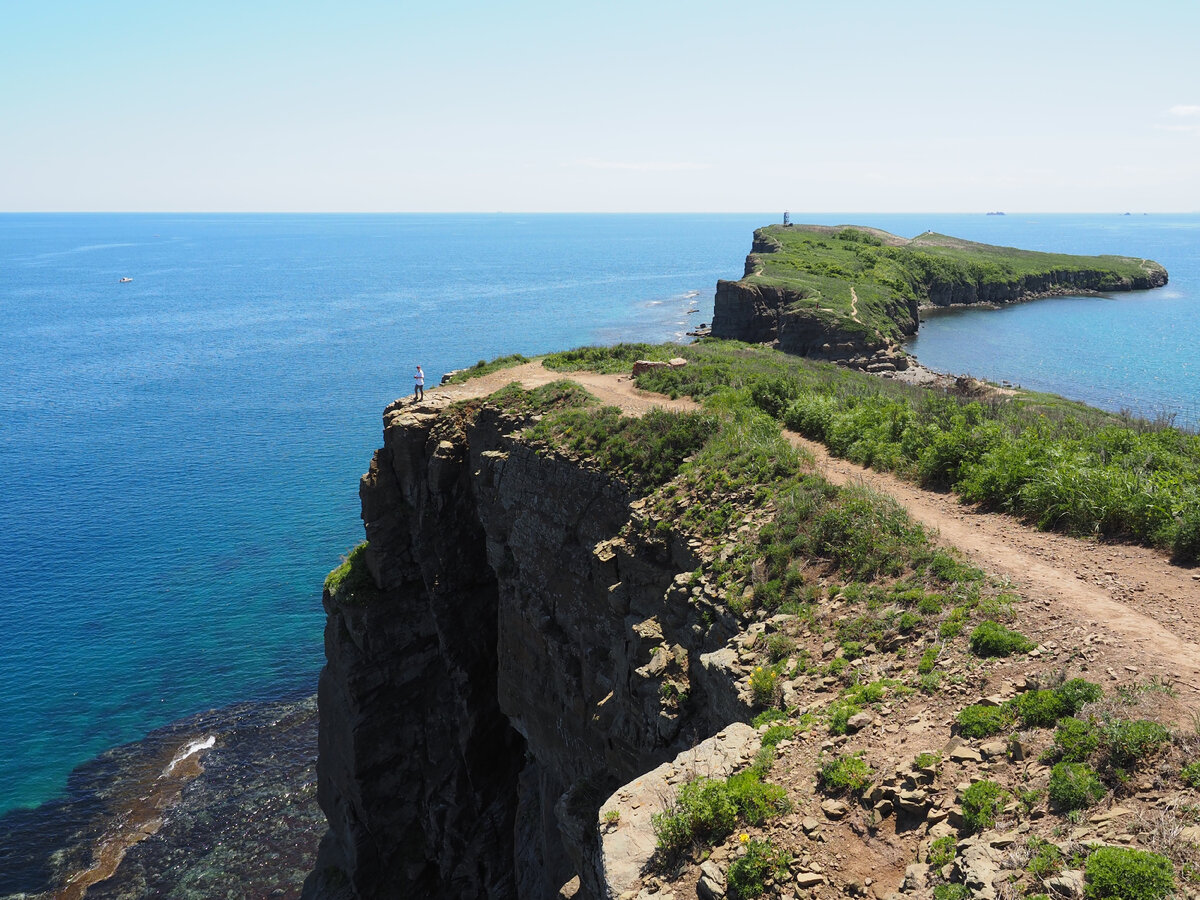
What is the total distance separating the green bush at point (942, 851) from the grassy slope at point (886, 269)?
78.8m

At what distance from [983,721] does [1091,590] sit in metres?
5.37

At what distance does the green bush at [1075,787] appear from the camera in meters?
11.1

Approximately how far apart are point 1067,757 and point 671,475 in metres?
15.9

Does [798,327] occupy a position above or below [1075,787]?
above

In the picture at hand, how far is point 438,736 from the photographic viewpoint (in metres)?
38.1

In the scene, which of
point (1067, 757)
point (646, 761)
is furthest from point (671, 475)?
point (1067, 757)

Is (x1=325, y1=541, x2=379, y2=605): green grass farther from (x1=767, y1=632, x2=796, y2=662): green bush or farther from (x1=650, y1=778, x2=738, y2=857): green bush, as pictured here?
(x1=650, y1=778, x2=738, y2=857): green bush

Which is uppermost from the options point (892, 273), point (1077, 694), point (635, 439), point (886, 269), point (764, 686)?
point (886, 269)

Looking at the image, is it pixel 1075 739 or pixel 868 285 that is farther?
pixel 868 285

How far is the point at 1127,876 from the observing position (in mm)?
9422

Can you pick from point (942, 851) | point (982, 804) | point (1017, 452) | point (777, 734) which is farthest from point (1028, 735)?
point (1017, 452)

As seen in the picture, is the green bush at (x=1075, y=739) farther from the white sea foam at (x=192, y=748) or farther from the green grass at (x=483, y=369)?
the white sea foam at (x=192, y=748)

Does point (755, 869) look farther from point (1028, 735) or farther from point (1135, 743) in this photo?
point (1135, 743)

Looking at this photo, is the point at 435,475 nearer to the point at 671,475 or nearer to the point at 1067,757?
the point at 671,475
